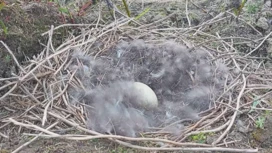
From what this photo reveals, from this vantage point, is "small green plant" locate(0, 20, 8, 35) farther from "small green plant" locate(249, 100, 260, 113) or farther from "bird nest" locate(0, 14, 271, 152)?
"small green plant" locate(249, 100, 260, 113)

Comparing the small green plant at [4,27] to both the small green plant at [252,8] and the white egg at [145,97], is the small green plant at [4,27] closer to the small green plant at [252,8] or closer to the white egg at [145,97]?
the white egg at [145,97]

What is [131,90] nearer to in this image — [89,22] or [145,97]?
[145,97]

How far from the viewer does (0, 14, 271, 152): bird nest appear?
70.9 inches

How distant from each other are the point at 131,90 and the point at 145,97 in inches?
3.1

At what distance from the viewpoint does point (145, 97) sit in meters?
1.99

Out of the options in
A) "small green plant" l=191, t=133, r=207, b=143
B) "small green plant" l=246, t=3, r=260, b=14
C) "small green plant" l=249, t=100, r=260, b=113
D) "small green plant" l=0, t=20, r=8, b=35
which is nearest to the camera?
"small green plant" l=191, t=133, r=207, b=143

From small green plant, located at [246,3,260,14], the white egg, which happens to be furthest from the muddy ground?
the white egg

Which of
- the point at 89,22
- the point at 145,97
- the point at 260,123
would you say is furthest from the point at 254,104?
the point at 89,22

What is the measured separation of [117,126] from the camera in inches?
70.6

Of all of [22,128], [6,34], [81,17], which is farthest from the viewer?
[81,17]

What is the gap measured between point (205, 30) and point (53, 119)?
4.14ft

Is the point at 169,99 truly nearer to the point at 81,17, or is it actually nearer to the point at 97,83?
the point at 97,83

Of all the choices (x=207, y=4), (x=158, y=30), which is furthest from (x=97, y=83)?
(x=207, y=4)

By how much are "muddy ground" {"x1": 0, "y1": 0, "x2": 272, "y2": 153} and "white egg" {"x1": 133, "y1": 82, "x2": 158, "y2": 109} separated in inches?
12.0
